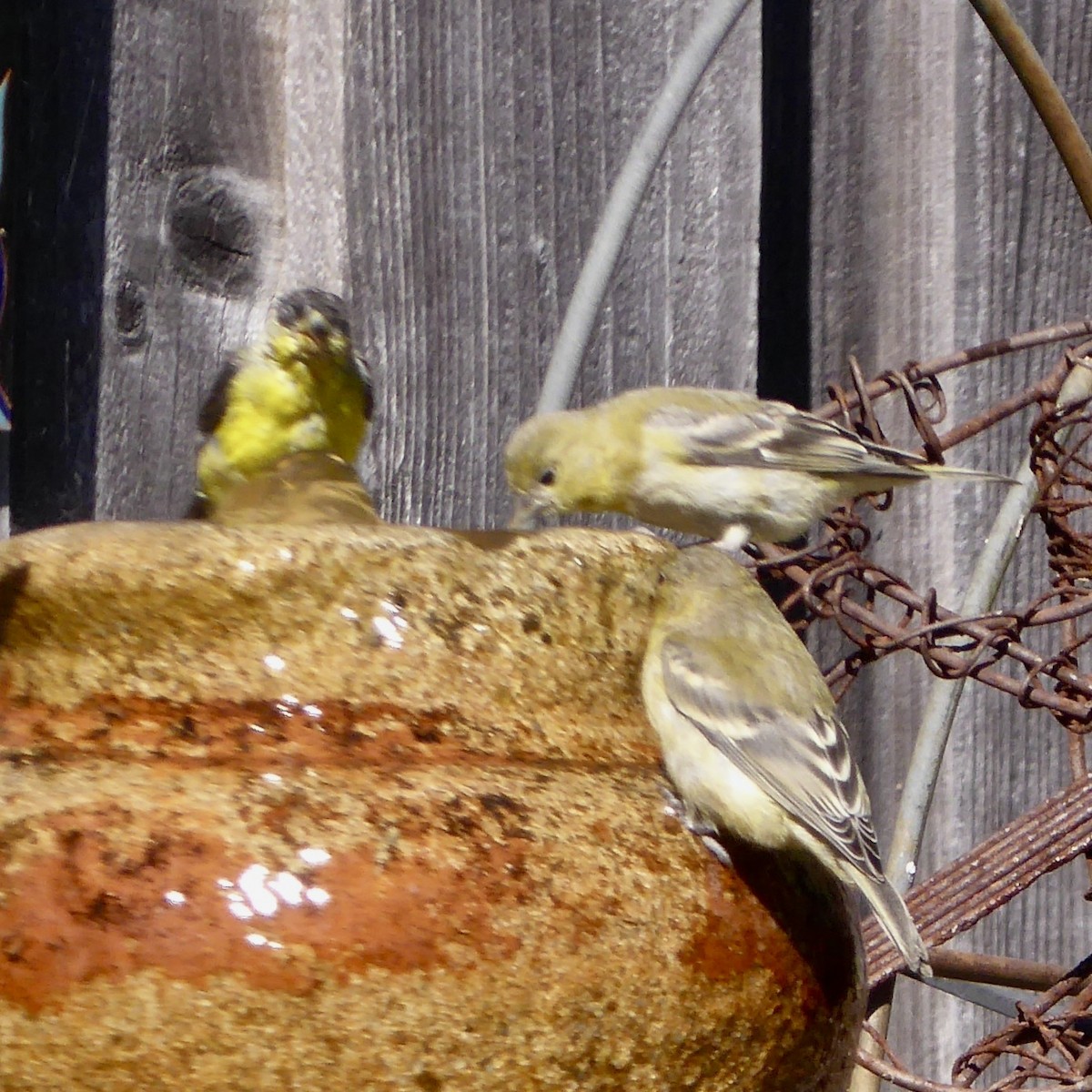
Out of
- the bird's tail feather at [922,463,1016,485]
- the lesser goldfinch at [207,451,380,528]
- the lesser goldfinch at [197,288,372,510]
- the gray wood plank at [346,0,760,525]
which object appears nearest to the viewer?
the lesser goldfinch at [207,451,380,528]

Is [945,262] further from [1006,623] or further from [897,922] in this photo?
[897,922]

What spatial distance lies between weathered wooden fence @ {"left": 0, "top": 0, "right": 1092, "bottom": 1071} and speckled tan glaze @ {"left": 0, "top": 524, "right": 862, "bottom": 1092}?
78cm

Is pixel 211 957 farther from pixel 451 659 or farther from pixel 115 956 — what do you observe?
pixel 451 659

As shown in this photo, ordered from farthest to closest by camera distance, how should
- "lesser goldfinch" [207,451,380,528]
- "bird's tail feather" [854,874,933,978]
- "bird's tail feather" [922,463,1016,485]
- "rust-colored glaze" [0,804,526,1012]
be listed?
"bird's tail feather" [922,463,1016,485] → "bird's tail feather" [854,874,933,978] → "lesser goldfinch" [207,451,380,528] → "rust-colored glaze" [0,804,526,1012]

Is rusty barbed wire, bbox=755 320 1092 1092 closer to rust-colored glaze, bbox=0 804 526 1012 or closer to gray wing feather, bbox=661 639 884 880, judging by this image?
gray wing feather, bbox=661 639 884 880

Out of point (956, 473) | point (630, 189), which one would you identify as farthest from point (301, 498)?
point (956, 473)

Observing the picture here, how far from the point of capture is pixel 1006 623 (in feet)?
4.65

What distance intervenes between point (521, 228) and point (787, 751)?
0.75 m

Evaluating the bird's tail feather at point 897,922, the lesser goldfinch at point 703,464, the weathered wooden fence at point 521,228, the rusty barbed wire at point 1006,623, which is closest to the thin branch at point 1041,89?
the rusty barbed wire at point 1006,623

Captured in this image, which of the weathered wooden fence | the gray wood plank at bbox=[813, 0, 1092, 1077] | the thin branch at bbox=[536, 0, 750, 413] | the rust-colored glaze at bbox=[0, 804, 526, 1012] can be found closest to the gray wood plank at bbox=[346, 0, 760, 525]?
the weathered wooden fence

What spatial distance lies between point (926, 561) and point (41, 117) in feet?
4.19

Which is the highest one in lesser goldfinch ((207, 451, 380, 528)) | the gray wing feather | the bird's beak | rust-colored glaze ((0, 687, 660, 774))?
lesser goldfinch ((207, 451, 380, 528))

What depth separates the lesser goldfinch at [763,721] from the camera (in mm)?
1353

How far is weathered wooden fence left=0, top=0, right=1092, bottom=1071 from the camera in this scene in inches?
63.2
